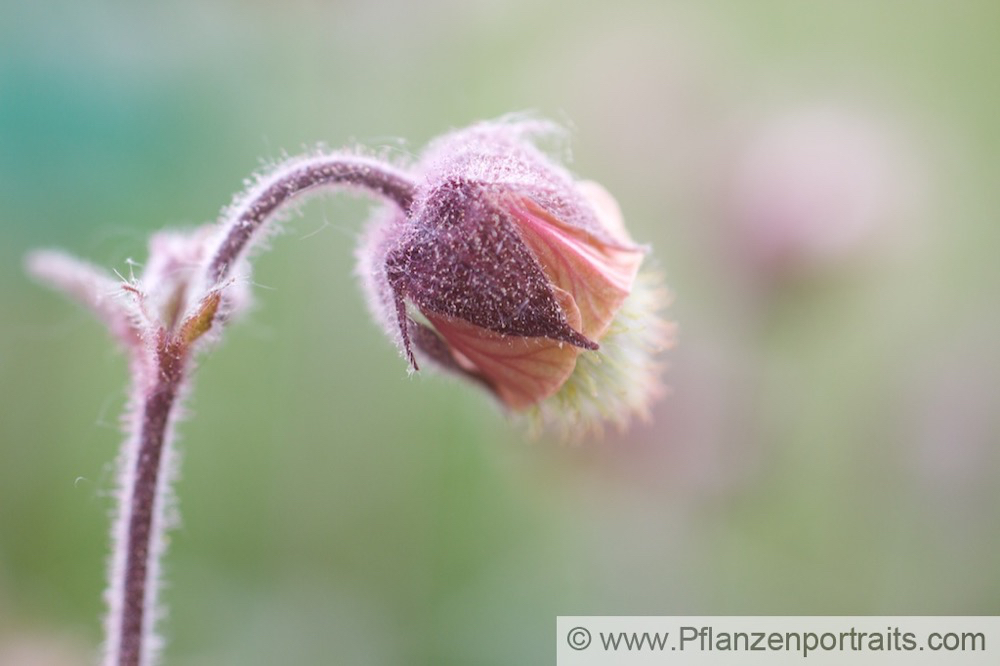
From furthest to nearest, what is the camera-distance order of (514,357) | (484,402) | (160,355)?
(484,402) → (514,357) → (160,355)

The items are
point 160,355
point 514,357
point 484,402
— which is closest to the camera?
point 160,355

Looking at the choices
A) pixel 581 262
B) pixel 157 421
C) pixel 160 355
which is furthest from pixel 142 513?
pixel 581 262

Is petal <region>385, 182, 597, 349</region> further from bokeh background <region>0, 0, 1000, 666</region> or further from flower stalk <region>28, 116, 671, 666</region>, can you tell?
bokeh background <region>0, 0, 1000, 666</region>

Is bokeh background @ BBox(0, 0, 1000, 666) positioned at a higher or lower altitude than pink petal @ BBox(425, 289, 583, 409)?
higher

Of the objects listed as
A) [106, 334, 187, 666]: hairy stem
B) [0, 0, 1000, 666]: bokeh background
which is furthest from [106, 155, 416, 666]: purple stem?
[0, 0, 1000, 666]: bokeh background

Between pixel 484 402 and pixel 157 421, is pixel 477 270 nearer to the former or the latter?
pixel 157 421

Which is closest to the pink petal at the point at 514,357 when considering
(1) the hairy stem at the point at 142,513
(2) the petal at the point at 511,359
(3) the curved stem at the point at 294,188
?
(2) the petal at the point at 511,359

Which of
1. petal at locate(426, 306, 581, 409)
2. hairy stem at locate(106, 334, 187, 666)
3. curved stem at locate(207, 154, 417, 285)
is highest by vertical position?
curved stem at locate(207, 154, 417, 285)
